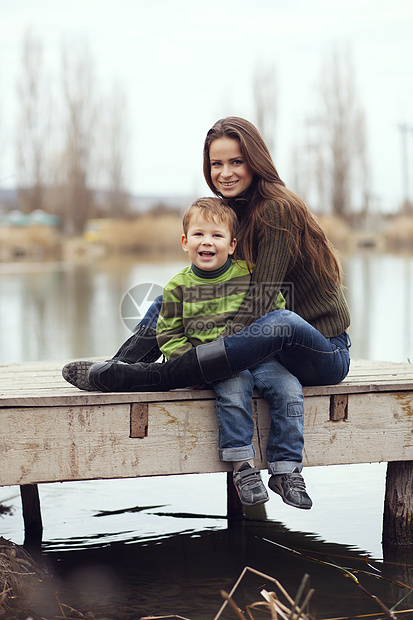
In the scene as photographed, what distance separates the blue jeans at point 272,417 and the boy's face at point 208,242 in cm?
36

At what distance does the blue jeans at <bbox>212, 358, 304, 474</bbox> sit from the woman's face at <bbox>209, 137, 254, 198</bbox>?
2.12 feet

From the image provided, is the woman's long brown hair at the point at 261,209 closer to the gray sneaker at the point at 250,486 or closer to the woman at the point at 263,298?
the woman at the point at 263,298

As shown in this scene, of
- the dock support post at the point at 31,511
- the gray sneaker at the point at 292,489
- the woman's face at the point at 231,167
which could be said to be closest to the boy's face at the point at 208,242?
the woman's face at the point at 231,167

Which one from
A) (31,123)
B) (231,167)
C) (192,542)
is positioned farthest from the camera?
(31,123)

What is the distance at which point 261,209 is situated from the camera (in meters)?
2.84

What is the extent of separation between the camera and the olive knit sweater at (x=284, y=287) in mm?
2725

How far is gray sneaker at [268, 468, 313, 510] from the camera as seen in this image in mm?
2566

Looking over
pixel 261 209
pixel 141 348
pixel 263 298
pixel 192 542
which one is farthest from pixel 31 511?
pixel 261 209

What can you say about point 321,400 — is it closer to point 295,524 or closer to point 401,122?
point 295,524

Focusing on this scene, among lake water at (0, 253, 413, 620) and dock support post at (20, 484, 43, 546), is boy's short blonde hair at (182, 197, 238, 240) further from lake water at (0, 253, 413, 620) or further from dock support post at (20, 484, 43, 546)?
dock support post at (20, 484, 43, 546)

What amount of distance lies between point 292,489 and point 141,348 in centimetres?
74

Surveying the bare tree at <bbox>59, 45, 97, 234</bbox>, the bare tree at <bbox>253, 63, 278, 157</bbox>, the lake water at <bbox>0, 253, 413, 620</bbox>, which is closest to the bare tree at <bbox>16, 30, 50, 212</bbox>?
the bare tree at <bbox>59, 45, 97, 234</bbox>

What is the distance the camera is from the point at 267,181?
2.92 metres

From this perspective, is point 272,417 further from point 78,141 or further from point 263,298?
point 78,141
